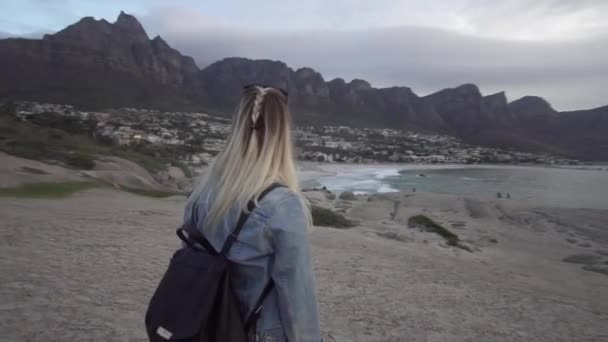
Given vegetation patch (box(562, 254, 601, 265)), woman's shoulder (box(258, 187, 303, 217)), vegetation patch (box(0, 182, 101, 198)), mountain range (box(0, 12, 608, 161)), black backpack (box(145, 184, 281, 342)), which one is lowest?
vegetation patch (box(562, 254, 601, 265))

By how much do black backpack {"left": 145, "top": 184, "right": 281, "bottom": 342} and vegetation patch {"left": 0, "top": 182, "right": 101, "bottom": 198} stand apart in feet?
44.8

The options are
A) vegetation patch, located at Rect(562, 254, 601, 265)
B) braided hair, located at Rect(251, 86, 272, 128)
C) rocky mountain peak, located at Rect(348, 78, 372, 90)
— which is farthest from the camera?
rocky mountain peak, located at Rect(348, 78, 372, 90)

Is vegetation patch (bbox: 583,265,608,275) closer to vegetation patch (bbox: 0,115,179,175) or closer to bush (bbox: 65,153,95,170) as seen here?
bush (bbox: 65,153,95,170)

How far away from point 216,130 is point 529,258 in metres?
71.2

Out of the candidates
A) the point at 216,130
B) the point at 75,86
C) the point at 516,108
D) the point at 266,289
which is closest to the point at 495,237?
the point at 266,289

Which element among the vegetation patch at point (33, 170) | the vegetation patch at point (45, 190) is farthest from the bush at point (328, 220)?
the vegetation patch at point (33, 170)

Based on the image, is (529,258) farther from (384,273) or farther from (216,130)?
(216,130)

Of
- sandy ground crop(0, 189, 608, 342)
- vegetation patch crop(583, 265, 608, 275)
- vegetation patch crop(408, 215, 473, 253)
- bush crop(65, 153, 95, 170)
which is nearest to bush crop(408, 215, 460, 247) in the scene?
vegetation patch crop(408, 215, 473, 253)

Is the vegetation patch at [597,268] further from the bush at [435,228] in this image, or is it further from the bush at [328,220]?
the bush at [328,220]

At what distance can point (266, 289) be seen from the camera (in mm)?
1707

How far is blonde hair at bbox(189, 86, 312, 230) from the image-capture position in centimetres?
171

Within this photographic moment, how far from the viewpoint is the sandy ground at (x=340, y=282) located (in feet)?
15.1

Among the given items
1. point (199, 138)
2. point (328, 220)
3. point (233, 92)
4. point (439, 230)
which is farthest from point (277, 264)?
point (233, 92)

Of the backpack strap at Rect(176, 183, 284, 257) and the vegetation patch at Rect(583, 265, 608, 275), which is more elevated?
the backpack strap at Rect(176, 183, 284, 257)
